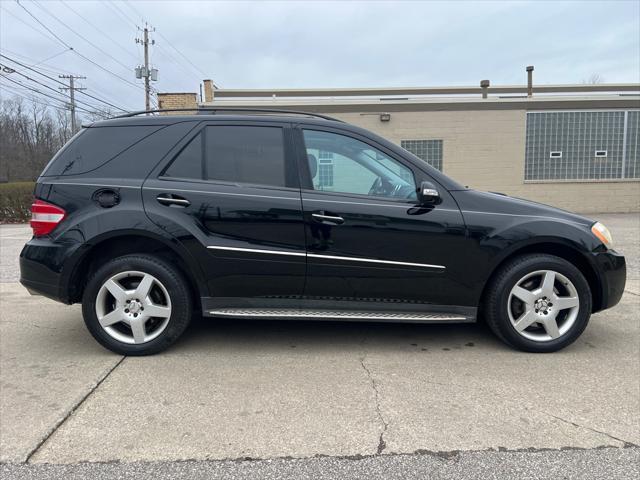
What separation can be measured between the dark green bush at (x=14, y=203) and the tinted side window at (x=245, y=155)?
50.8 feet

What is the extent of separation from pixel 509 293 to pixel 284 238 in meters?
1.81

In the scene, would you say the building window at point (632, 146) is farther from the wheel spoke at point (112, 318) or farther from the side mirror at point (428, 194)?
the wheel spoke at point (112, 318)

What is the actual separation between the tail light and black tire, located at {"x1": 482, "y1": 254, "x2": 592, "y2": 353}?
3.42 m

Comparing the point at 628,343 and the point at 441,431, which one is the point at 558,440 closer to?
the point at 441,431

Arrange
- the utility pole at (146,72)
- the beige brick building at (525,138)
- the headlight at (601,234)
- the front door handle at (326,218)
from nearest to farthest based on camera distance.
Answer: the front door handle at (326,218) → the headlight at (601,234) → the beige brick building at (525,138) → the utility pole at (146,72)

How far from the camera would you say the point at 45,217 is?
3.62 m

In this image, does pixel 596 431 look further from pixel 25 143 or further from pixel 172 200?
pixel 25 143

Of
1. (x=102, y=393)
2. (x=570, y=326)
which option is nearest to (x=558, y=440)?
(x=570, y=326)

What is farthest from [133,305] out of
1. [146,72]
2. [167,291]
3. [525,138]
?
[146,72]

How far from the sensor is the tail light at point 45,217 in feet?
11.8

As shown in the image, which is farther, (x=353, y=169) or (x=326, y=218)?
(x=353, y=169)

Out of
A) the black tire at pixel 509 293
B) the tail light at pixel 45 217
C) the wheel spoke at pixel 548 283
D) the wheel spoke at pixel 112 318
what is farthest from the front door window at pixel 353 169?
the tail light at pixel 45 217

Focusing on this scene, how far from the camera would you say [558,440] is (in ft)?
8.48

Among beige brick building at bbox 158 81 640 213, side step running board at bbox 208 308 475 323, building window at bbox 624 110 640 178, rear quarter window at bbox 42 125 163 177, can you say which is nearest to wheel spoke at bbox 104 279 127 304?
side step running board at bbox 208 308 475 323
